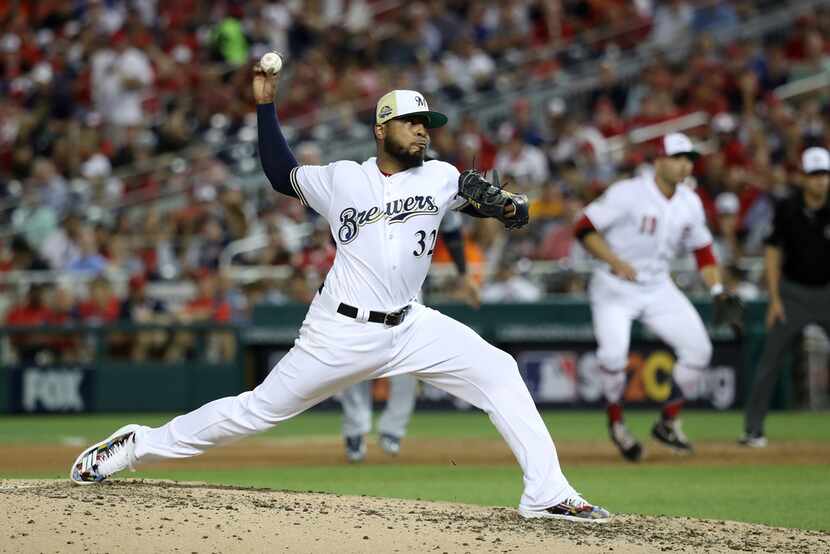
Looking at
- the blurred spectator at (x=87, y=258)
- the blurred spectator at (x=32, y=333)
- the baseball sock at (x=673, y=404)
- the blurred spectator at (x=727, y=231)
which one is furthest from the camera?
the blurred spectator at (x=87, y=258)

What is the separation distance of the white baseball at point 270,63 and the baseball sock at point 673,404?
518cm

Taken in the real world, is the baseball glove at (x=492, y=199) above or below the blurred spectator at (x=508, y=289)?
below

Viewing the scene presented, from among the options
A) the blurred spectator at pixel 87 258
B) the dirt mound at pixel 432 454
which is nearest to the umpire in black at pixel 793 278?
the dirt mound at pixel 432 454

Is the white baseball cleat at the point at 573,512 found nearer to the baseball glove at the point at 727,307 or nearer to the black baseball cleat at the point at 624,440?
the black baseball cleat at the point at 624,440

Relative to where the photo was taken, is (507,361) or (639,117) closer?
(507,361)

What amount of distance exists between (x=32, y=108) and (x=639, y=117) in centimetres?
963

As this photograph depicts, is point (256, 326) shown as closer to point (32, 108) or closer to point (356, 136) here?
point (356, 136)

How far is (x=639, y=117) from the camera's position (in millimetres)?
19781

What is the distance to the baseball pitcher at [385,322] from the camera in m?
6.94

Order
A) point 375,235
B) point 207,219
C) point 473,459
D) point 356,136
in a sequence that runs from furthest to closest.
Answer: point 356,136 → point 207,219 → point 473,459 → point 375,235

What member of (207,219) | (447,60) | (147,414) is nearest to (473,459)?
(147,414)

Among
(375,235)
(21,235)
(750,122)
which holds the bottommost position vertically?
(375,235)

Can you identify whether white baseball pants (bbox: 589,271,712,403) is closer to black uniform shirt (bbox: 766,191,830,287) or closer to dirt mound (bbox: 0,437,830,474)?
dirt mound (bbox: 0,437,830,474)

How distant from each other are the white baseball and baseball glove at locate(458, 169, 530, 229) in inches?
42.9
